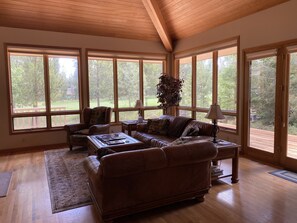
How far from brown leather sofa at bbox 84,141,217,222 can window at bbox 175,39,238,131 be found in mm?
2862

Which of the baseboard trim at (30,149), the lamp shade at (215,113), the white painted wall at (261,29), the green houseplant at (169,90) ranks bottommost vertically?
the baseboard trim at (30,149)

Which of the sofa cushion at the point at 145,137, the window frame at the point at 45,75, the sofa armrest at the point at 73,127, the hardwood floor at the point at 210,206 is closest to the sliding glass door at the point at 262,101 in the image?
the hardwood floor at the point at 210,206

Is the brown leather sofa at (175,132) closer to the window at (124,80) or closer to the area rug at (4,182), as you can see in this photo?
the window at (124,80)

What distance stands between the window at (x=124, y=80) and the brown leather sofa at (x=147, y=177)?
4064 mm

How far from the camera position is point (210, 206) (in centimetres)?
279

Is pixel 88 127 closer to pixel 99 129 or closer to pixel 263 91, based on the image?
pixel 99 129

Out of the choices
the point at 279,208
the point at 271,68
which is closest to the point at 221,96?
the point at 271,68

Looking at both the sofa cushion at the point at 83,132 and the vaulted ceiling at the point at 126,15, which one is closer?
the vaulted ceiling at the point at 126,15

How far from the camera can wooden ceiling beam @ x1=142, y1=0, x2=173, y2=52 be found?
557 cm

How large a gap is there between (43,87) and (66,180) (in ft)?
10.4

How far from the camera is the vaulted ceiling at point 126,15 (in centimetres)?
491

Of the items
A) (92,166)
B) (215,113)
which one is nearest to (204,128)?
(215,113)

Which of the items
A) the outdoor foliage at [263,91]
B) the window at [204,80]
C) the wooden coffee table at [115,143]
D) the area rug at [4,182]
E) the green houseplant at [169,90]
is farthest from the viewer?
the green houseplant at [169,90]

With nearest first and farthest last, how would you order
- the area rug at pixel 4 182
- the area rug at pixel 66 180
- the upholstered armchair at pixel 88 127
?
1. the area rug at pixel 66 180
2. the area rug at pixel 4 182
3. the upholstered armchair at pixel 88 127
